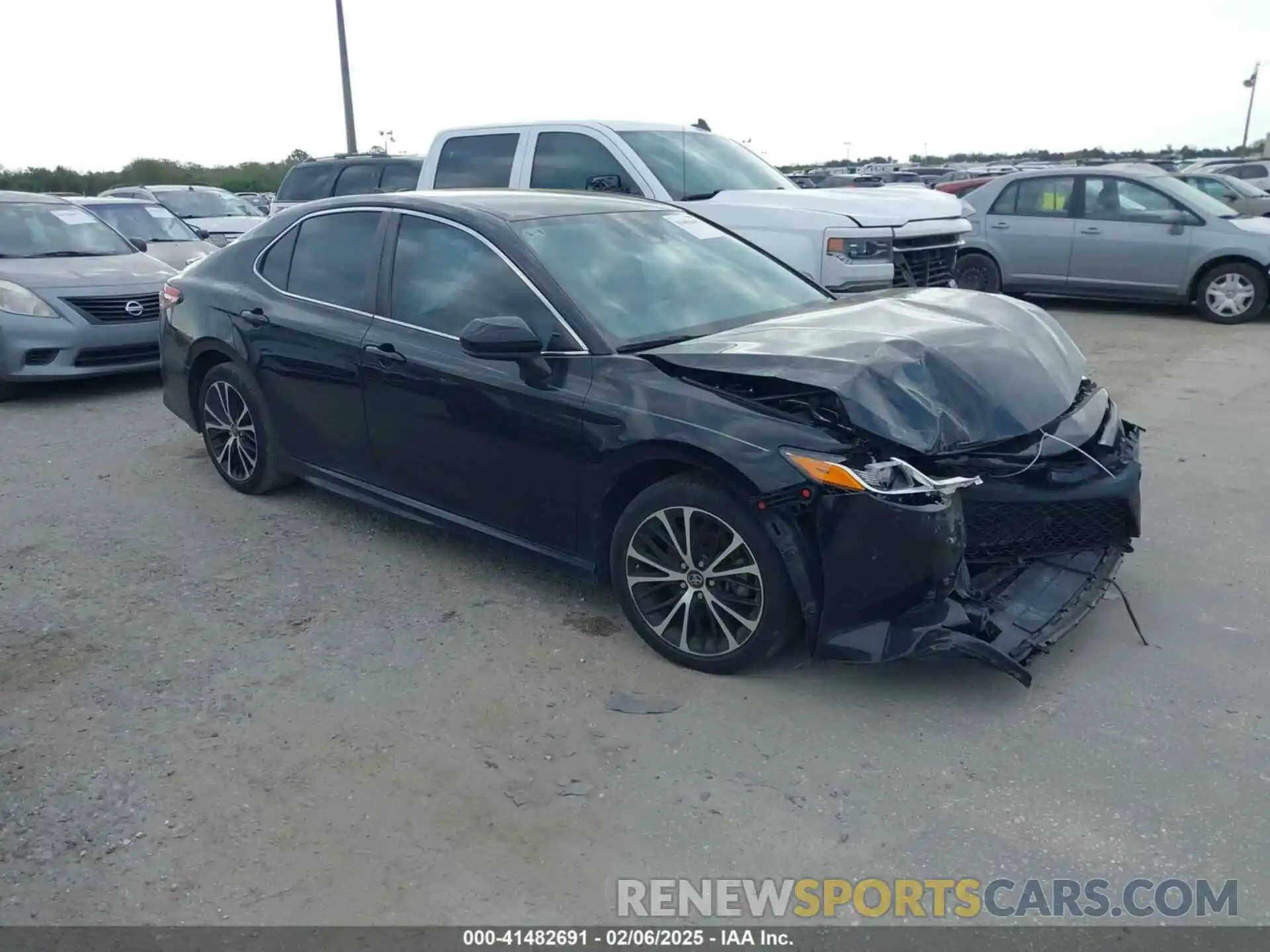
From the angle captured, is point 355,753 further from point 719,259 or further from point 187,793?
point 719,259

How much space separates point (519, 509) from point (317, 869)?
180 centimetres

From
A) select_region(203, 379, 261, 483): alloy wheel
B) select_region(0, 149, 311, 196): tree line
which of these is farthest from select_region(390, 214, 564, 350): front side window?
select_region(0, 149, 311, 196): tree line

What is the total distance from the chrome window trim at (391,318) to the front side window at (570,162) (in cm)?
337

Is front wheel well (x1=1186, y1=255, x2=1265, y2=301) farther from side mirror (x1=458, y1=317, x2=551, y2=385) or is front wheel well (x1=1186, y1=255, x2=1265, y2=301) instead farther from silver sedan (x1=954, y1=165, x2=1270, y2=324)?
side mirror (x1=458, y1=317, x2=551, y2=385)

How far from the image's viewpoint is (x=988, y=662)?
11.6ft

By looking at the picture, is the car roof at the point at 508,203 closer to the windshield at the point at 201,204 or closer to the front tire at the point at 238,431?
the front tire at the point at 238,431

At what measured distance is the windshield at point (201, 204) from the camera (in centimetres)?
1689

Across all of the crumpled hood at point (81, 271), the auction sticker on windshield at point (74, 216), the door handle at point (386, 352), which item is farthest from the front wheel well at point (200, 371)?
the auction sticker on windshield at point (74, 216)

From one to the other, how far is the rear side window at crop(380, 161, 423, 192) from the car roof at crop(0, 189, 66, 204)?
145 inches

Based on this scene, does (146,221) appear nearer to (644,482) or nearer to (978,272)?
(978,272)

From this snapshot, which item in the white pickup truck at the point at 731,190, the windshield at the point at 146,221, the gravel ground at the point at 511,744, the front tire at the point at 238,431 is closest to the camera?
the gravel ground at the point at 511,744

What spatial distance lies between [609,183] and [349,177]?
615cm

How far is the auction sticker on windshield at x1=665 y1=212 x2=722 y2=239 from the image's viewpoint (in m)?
5.24

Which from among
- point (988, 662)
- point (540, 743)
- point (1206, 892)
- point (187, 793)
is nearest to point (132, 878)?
→ point (187, 793)
